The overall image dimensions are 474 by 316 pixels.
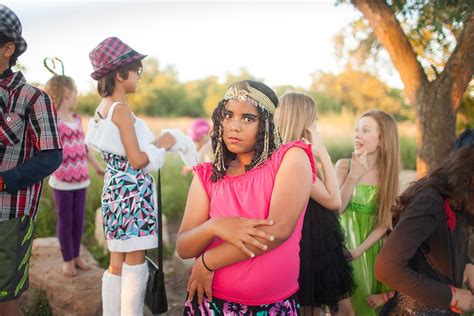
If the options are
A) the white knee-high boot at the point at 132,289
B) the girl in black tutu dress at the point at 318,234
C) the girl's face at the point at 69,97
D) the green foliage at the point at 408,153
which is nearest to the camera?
the girl in black tutu dress at the point at 318,234

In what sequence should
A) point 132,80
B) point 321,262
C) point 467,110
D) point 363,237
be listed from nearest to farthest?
point 321,262 < point 132,80 < point 363,237 < point 467,110

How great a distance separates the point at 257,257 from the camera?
5.58ft

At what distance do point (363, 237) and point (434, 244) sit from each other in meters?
1.24

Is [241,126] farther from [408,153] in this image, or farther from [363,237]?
[408,153]

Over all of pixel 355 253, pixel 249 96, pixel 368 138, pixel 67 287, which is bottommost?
pixel 67 287

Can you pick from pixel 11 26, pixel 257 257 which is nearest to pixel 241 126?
pixel 257 257

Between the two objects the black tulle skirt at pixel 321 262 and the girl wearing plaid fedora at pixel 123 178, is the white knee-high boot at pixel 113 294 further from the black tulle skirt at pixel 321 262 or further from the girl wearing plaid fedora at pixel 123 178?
the black tulle skirt at pixel 321 262

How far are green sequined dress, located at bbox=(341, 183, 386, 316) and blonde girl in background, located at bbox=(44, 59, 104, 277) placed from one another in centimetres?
230

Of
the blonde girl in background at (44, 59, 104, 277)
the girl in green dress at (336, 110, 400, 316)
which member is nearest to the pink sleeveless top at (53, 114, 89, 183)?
the blonde girl in background at (44, 59, 104, 277)

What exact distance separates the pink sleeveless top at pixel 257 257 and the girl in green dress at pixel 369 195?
1.34 m

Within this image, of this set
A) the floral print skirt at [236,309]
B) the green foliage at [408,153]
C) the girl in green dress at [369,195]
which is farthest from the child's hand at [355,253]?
the green foliage at [408,153]

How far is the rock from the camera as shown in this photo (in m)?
3.63

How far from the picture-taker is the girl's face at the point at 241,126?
1734 millimetres

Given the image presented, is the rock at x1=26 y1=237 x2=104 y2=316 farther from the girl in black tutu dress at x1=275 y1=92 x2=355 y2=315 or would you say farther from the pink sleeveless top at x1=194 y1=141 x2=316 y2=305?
the pink sleeveless top at x1=194 y1=141 x2=316 y2=305
